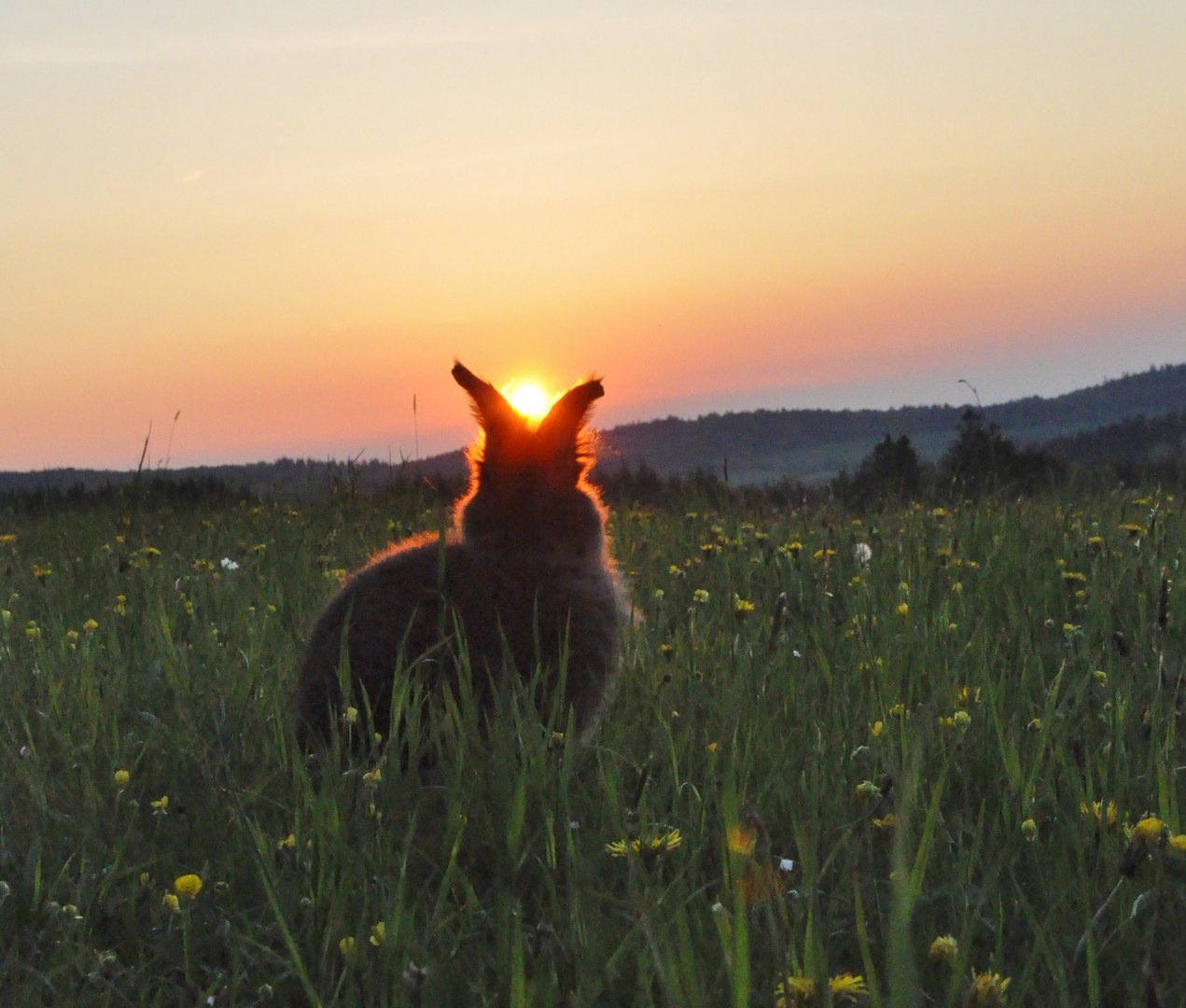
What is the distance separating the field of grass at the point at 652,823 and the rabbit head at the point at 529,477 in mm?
610

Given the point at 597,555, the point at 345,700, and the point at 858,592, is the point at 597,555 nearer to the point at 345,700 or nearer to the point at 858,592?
the point at 345,700

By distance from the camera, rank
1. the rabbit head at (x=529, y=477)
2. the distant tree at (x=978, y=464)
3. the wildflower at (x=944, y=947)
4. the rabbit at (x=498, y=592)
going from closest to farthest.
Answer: the wildflower at (x=944, y=947) < the rabbit at (x=498, y=592) < the rabbit head at (x=529, y=477) < the distant tree at (x=978, y=464)

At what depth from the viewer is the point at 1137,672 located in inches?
154

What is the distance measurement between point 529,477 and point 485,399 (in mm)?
320

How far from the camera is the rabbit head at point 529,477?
3.69m

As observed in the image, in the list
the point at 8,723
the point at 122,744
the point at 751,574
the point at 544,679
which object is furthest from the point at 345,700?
the point at 751,574

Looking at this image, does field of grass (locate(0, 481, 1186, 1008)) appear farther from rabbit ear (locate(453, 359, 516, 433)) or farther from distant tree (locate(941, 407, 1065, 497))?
distant tree (locate(941, 407, 1065, 497))

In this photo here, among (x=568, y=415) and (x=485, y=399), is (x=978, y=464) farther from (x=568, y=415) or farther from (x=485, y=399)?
(x=485, y=399)

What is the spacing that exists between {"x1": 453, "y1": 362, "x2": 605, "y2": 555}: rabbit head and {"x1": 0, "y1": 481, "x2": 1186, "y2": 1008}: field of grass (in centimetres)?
61

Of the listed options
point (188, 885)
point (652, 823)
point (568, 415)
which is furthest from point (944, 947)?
point (568, 415)

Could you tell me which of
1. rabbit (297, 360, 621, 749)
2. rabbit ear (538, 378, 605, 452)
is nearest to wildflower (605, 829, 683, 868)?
rabbit (297, 360, 621, 749)

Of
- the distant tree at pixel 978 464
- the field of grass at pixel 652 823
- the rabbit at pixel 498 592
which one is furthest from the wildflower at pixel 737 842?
the distant tree at pixel 978 464

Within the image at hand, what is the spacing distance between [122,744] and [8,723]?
1.27 feet

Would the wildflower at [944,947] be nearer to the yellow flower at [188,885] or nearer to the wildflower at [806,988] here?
the wildflower at [806,988]
